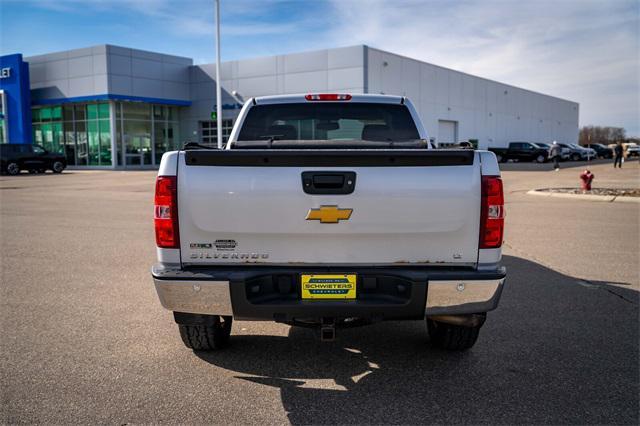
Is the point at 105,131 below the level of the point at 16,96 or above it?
below

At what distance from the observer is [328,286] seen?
3285 millimetres

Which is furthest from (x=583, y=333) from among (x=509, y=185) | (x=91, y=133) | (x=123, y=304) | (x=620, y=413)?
(x=91, y=133)

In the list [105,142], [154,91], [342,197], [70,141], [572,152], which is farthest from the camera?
[572,152]

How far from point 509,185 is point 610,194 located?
17.8 ft

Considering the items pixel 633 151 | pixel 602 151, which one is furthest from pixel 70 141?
pixel 633 151

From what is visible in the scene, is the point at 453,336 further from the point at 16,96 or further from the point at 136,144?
the point at 16,96

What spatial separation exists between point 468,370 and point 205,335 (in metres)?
1.94

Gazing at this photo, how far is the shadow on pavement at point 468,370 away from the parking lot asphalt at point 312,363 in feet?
0.04

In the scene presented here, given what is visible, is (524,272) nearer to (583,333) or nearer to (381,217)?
(583,333)

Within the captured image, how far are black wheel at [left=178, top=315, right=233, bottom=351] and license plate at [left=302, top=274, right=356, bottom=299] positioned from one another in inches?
35.5

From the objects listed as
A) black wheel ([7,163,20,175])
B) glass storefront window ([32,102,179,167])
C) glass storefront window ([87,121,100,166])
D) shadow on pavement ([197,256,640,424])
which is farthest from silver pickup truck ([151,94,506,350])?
glass storefront window ([87,121,100,166])

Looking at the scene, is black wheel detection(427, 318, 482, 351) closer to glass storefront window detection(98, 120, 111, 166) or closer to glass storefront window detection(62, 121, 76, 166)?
glass storefront window detection(98, 120, 111, 166)

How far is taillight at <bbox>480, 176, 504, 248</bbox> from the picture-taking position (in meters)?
3.28

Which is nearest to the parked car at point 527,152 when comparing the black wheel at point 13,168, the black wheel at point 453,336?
the black wheel at point 13,168
